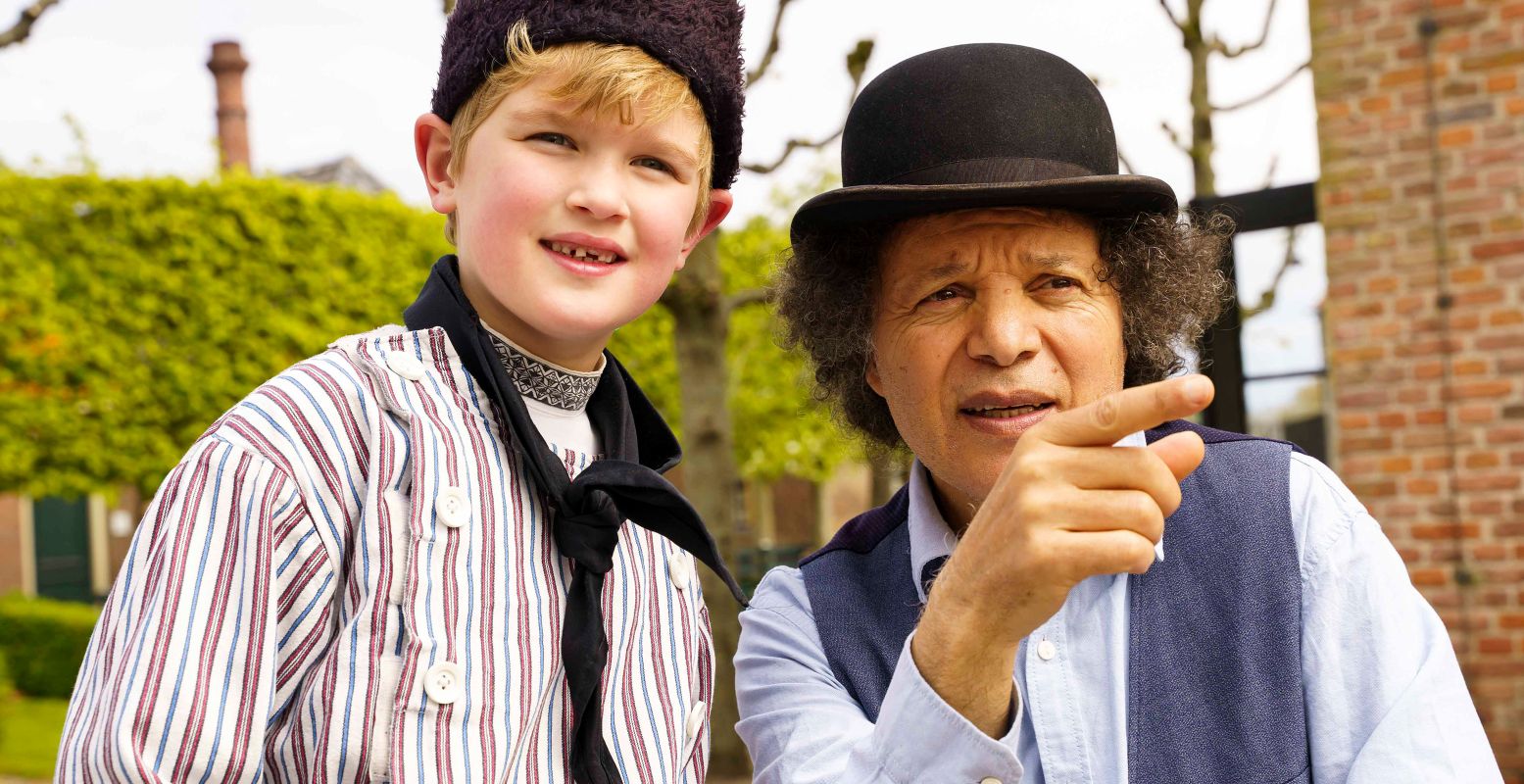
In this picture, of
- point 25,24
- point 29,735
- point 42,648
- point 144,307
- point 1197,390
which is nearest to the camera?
point 1197,390

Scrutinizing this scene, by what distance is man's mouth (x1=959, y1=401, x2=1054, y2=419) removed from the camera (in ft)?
5.62

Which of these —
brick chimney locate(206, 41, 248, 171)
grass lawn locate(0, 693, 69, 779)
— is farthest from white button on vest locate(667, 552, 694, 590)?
brick chimney locate(206, 41, 248, 171)

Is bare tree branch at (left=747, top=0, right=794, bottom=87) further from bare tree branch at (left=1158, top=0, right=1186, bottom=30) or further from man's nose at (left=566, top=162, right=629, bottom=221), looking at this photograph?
man's nose at (left=566, top=162, right=629, bottom=221)

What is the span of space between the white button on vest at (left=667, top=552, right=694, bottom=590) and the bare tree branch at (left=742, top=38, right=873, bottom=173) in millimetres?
4047

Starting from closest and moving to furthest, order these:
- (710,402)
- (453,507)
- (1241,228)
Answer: (453,507) → (1241,228) → (710,402)

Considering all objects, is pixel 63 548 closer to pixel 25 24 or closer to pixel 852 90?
pixel 25 24

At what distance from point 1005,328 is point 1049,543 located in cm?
49

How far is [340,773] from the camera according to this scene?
4.24 feet

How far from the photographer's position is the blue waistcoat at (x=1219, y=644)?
1.54 meters

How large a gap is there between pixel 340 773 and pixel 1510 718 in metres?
4.68

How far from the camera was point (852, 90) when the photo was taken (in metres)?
5.69

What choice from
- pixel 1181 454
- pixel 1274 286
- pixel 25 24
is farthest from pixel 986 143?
pixel 25 24

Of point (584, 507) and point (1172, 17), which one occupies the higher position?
point (1172, 17)

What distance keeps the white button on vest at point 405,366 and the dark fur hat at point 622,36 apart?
1.35 feet
